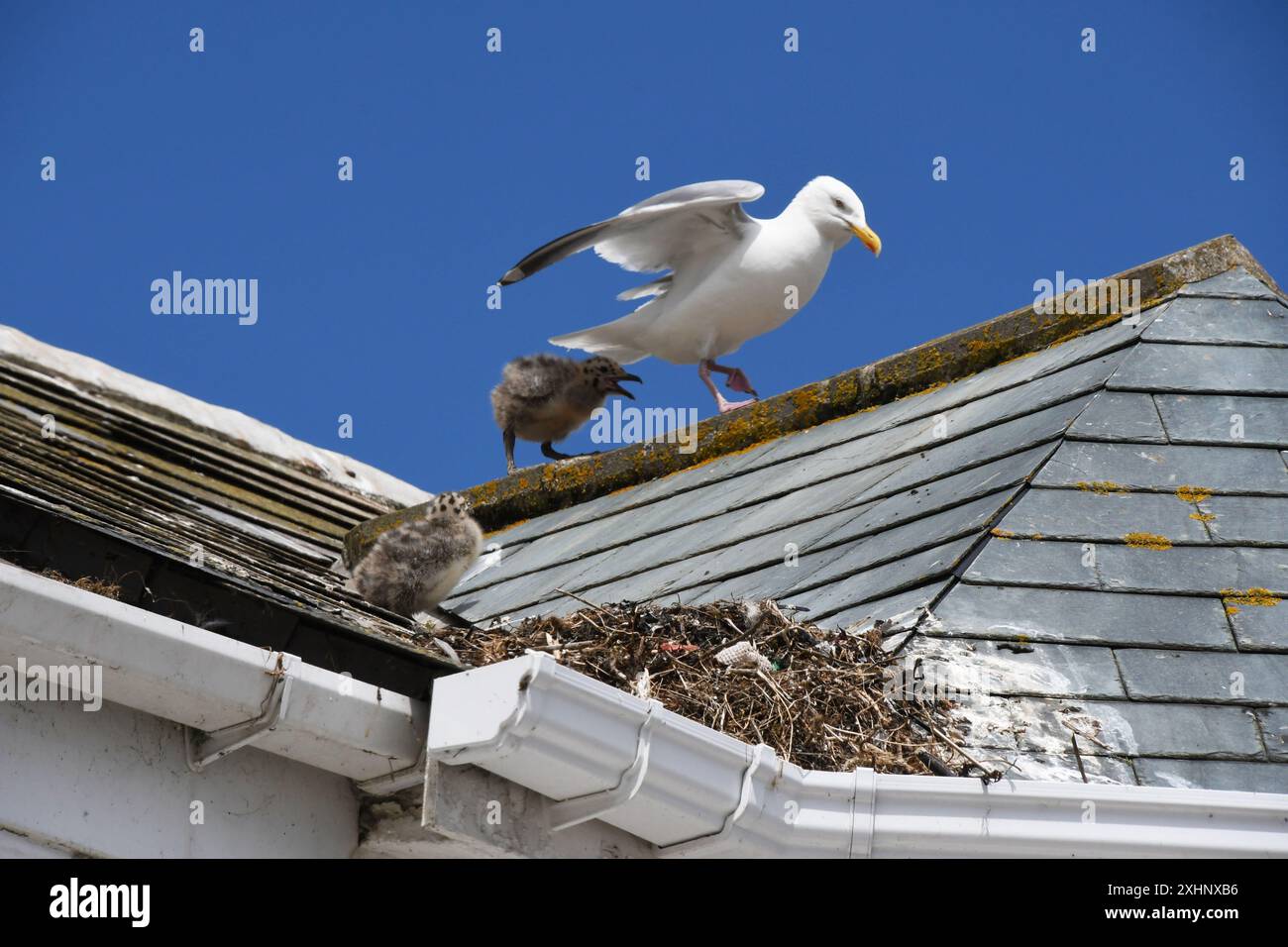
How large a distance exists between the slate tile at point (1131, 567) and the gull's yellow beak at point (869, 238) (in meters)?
5.45

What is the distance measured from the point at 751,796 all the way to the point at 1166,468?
2.08m

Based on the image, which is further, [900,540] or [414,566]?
[414,566]

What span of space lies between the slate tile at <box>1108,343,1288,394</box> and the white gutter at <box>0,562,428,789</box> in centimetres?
265

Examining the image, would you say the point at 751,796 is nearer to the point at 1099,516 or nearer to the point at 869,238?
the point at 1099,516

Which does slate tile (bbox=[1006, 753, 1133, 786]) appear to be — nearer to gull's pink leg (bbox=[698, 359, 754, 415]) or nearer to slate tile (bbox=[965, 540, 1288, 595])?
slate tile (bbox=[965, 540, 1288, 595])

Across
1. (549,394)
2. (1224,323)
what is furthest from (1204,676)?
(549,394)

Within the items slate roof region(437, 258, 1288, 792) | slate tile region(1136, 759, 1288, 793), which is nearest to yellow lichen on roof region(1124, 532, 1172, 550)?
slate roof region(437, 258, 1288, 792)

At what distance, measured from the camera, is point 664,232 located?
907 centimetres

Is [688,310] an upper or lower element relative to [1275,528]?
upper

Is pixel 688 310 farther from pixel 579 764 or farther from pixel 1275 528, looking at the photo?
pixel 579 764

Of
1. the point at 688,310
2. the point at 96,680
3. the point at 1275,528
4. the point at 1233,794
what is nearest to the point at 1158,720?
the point at 1233,794

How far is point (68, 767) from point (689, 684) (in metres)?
1.46

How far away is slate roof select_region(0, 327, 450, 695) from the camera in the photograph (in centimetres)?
324
